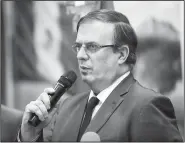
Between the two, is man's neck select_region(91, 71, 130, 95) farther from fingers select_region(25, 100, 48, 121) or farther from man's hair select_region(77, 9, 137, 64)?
fingers select_region(25, 100, 48, 121)

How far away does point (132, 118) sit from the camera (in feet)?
3.67

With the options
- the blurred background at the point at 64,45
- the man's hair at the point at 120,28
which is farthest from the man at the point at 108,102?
the blurred background at the point at 64,45

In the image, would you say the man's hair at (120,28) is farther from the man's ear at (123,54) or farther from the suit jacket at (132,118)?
the suit jacket at (132,118)

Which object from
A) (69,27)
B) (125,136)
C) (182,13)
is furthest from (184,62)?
(69,27)

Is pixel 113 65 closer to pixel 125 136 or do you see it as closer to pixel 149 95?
pixel 149 95

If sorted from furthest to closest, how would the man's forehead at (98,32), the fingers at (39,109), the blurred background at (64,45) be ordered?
the blurred background at (64,45) → the man's forehead at (98,32) → the fingers at (39,109)

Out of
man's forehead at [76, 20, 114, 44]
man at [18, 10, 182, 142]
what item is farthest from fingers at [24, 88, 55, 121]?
man's forehead at [76, 20, 114, 44]

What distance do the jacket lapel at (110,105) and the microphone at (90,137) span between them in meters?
0.02

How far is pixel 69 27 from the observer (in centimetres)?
144

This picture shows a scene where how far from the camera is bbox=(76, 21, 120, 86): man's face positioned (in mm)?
1197

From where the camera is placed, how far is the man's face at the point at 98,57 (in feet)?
3.93

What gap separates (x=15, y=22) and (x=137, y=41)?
0.70 metres

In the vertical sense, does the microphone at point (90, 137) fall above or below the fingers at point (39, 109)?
below

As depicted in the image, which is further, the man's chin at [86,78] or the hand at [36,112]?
the man's chin at [86,78]
